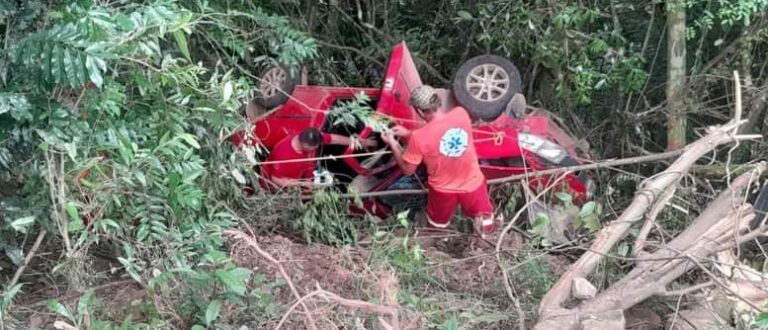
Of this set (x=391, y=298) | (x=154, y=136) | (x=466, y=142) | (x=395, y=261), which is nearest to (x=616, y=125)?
(x=466, y=142)

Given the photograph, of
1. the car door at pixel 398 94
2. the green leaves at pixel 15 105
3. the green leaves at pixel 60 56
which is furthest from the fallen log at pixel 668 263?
the green leaves at pixel 15 105

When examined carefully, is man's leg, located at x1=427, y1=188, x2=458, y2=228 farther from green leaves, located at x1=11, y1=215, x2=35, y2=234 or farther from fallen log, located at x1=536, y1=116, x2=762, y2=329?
green leaves, located at x1=11, y1=215, x2=35, y2=234

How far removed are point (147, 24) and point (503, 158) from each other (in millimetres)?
3525

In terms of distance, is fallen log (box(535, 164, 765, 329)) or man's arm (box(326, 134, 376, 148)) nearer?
fallen log (box(535, 164, 765, 329))

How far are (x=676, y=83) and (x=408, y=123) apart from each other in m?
2.32

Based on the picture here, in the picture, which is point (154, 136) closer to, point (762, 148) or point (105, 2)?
point (105, 2)

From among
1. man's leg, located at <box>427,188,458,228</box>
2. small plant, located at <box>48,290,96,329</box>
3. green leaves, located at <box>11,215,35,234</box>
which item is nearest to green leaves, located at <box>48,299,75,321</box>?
small plant, located at <box>48,290,96,329</box>

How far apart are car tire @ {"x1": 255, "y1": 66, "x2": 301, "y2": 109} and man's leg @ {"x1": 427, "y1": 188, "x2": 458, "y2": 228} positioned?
1.32m

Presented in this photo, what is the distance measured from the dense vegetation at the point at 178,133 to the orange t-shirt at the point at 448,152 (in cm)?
57

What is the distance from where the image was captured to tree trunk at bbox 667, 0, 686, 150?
681 centimetres

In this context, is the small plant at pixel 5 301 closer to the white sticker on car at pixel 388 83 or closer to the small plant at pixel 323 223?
the small plant at pixel 323 223

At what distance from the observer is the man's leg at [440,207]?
630cm

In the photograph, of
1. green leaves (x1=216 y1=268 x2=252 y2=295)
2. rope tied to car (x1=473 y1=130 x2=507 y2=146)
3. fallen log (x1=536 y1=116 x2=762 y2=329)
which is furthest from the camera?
rope tied to car (x1=473 y1=130 x2=507 y2=146)

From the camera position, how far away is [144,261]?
14.3 ft
